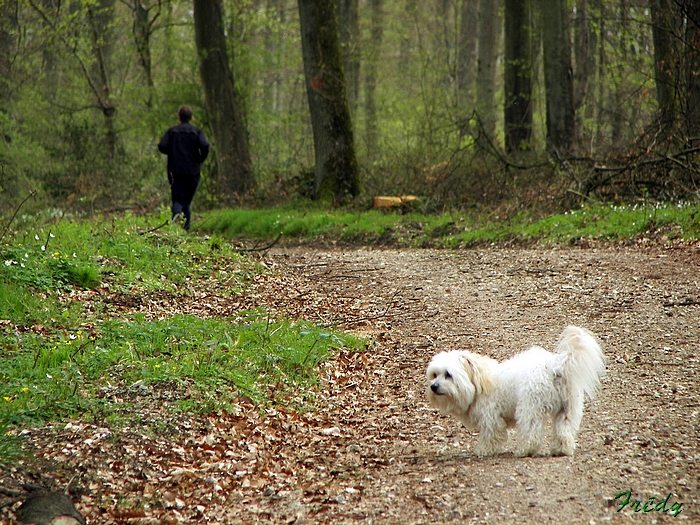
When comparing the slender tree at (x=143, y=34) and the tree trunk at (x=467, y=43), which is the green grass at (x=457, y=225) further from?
the tree trunk at (x=467, y=43)

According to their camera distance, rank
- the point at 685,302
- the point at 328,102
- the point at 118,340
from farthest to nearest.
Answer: the point at 328,102
the point at 685,302
the point at 118,340

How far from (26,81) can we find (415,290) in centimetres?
1674

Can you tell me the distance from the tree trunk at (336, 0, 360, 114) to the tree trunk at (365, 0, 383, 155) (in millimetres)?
581

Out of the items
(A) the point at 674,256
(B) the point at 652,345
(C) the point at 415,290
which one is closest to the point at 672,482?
(B) the point at 652,345

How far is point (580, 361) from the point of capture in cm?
452

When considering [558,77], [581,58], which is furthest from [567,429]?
[581,58]

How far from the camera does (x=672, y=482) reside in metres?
4.13

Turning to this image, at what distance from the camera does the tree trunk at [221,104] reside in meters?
18.7

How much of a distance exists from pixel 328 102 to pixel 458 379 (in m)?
13.0

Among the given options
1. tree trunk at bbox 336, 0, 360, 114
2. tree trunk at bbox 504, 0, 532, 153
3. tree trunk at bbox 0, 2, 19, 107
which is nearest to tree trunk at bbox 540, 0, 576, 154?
tree trunk at bbox 504, 0, 532, 153

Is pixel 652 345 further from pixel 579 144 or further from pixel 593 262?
pixel 579 144

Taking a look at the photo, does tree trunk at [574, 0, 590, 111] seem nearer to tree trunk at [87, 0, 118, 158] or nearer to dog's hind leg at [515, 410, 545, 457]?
tree trunk at [87, 0, 118, 158]

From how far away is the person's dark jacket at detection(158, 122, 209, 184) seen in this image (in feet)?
44.5

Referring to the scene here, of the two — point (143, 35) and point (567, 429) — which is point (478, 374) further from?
point (143, 35)
